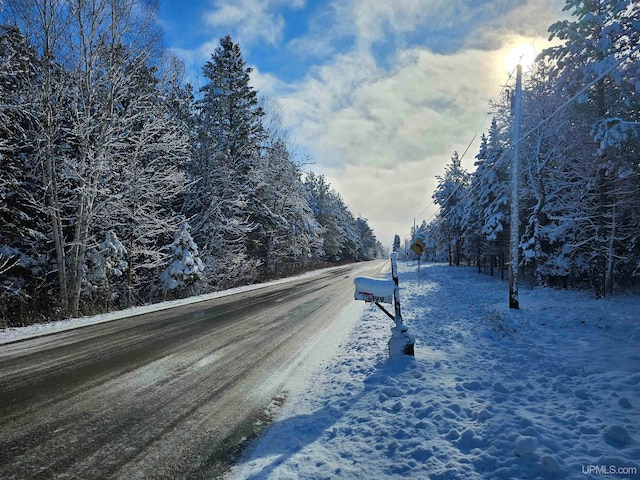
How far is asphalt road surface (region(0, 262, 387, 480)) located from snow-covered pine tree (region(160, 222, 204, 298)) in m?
6.39

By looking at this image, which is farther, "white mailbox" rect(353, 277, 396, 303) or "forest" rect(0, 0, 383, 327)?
"forest" rect(0, 0, 383, 327)

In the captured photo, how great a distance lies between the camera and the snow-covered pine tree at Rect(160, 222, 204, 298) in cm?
1456

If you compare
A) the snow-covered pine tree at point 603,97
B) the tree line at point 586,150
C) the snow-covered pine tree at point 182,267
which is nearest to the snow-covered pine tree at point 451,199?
the tree line at point 586,150

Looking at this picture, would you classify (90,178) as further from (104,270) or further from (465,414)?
(465,414)

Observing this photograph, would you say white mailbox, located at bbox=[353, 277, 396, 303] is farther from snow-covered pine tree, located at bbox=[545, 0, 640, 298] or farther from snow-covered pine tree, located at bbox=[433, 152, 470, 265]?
snow-covered pine tree, located at bbox=[433, 152, 470, 265]

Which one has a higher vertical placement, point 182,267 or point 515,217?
point 515,217

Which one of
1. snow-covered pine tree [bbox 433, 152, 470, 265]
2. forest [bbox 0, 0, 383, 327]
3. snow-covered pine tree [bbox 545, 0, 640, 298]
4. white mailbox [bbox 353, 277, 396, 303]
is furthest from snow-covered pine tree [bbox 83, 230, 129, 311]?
snow-covered pine tree [bbox 433, 152, 470, 265]

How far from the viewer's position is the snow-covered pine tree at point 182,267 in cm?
1456

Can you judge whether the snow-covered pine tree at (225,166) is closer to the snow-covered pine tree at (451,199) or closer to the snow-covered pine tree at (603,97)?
the snow-covered pine tree at (603,97)

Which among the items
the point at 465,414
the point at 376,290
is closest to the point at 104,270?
the point at 376,290

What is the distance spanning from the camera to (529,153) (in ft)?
61.8

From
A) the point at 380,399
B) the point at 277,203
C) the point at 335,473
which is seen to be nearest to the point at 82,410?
the point at 335,473

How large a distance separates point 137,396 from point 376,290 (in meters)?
3.85

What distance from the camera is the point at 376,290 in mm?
5543
